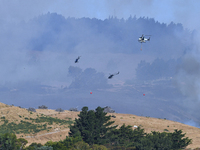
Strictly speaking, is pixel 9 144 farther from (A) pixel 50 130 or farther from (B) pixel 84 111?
(A) pixel 50 130

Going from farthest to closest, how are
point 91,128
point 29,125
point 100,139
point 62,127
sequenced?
point 29,125 → point 62,127 → point 91,128 → point 100,139

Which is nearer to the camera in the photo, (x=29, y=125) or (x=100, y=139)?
(x=100, y=139)

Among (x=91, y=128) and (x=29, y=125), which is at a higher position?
(x=29, y=125)

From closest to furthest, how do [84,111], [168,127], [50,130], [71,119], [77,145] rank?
1. [77,145]
2. [84,111]
3. [50,130]
4. [168,127]
5. [71,119]

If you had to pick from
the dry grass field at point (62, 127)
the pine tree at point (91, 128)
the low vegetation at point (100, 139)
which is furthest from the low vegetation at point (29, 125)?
the pine tree at point (91, 128)


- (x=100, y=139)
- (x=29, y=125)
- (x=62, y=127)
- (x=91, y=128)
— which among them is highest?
(x=29, y=125)

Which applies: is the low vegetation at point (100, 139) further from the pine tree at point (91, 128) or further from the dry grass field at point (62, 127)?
the dry grass field at point (62, 127)

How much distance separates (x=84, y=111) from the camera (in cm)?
6159

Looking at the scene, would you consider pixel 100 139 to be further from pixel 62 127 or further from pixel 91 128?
pixel 62 127

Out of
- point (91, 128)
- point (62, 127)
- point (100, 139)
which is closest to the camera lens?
point (100, 139)

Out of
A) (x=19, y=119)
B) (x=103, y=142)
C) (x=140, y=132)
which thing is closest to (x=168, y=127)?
(x=140, y=132)

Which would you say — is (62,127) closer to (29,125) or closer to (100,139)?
(29,125)

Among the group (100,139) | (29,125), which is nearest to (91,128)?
(100,139)

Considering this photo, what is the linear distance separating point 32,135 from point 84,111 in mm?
21645
